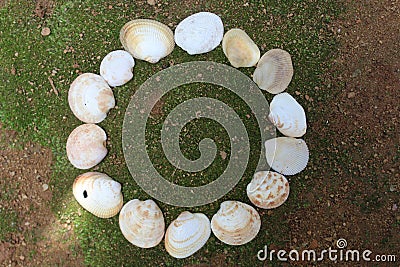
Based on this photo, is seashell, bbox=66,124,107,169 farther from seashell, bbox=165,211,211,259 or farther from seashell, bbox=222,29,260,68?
seashell, bbox=222,29,260,68

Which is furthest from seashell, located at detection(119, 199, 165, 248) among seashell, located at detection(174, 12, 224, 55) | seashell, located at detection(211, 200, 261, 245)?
seashell, located at detection(174, 12, 224, 55)

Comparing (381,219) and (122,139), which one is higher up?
(122,139)

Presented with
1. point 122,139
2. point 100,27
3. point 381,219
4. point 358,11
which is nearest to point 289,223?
point 381,219

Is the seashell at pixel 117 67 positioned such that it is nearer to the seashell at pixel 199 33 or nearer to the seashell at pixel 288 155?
the seashell at pixel 199 33

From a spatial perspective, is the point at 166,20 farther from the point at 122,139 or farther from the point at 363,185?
the point at 363,185

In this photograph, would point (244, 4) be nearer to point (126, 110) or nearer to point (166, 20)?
point (166, 20)

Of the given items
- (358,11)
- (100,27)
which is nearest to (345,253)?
(358,11)

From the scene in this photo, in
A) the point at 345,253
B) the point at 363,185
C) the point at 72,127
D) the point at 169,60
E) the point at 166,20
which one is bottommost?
the point at 345,253
